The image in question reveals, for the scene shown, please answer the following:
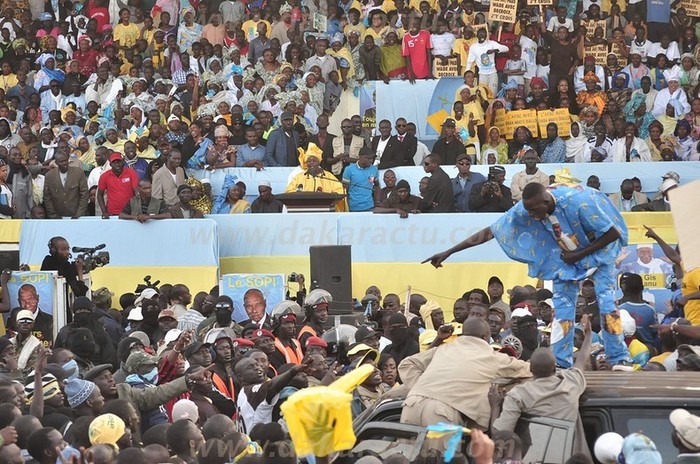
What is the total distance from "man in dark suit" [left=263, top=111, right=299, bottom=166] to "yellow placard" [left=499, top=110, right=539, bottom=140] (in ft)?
10.3

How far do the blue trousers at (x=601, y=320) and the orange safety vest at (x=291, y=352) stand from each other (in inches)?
135

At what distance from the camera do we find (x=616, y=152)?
71.1 feet

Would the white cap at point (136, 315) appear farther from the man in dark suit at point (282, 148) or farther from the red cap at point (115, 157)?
the man in dark suit at point (282, 148)

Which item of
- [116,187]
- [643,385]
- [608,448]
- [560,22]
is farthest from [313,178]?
[608,448]

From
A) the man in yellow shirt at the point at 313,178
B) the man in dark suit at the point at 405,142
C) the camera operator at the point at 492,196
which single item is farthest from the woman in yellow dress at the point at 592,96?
the man in yellow shirt at the point at 313,178

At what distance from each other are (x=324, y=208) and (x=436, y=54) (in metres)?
5.64

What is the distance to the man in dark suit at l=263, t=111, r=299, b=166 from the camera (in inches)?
858

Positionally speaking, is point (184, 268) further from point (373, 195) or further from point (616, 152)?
point (616, 152)

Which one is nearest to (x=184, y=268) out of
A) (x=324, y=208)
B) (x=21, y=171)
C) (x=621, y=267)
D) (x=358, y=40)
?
(x=324, y=208)

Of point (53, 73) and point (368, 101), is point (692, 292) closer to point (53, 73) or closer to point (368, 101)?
point (368, 101)

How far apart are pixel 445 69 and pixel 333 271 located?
7653mm

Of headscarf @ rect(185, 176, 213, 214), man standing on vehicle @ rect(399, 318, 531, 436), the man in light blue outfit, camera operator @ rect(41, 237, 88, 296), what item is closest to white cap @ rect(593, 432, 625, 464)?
man standing on vehicle @ rect(399, 318, 531, 436)

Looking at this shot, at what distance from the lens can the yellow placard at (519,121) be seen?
22109mm

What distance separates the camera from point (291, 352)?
12.8 m
